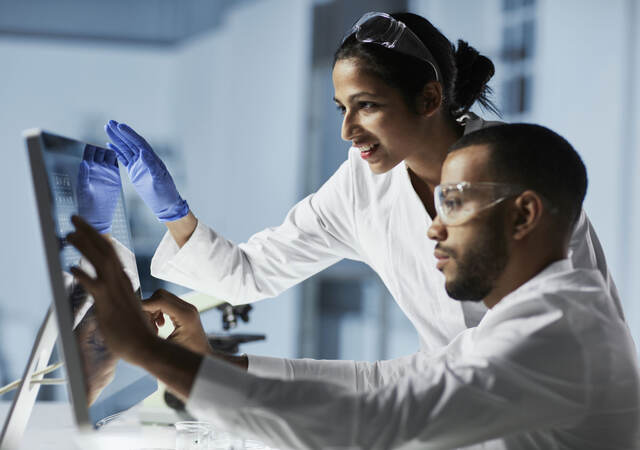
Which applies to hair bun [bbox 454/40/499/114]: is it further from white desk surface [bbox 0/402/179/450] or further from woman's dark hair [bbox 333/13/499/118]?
white desk surface [bbox 0/402/179/450]

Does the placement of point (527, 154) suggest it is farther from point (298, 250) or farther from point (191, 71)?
point (191, 71)

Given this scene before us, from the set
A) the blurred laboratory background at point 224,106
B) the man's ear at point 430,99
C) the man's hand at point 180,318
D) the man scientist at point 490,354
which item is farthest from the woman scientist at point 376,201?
the blurred laboratory background at point 224,106

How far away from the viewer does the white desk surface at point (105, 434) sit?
45.0 inches

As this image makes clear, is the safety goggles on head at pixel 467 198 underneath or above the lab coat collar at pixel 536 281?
above

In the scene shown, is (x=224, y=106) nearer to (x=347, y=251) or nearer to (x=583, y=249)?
(x=347, y=251)

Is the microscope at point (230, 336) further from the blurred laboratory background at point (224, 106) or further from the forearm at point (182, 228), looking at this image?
the blurred laboratory background at point (224, 106)

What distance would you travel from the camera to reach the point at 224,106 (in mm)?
4508

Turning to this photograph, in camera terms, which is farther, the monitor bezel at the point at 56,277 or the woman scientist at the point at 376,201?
the woman scientist at the point at 376,201

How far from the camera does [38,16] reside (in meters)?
4.87

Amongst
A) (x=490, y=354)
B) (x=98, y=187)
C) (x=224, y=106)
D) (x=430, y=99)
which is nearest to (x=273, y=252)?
(x=430, y=99)

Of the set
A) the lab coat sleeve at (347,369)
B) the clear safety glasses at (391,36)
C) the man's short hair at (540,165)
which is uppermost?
the clear safety glasses at (391,36)

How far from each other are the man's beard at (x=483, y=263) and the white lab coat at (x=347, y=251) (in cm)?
46

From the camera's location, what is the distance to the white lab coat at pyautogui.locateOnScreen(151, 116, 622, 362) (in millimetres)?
1537

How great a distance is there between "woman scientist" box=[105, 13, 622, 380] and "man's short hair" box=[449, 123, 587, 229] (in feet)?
0.99
